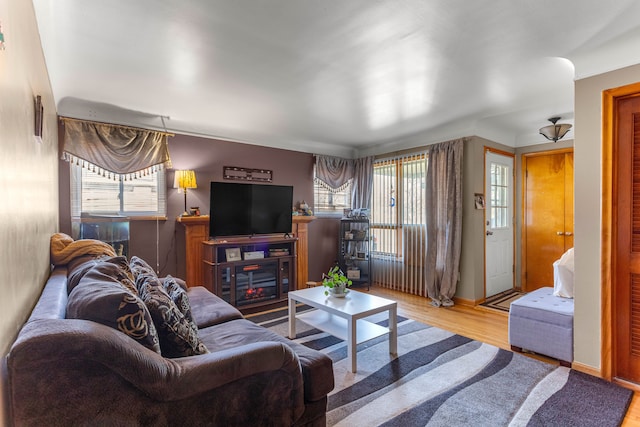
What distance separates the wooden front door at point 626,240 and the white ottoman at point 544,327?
0.29 meters

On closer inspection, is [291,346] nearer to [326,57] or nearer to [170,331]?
[170,331]

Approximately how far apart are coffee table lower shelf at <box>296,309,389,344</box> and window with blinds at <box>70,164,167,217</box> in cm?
228

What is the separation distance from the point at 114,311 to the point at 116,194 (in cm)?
299

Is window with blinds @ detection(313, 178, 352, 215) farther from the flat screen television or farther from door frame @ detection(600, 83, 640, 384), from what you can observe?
door frame @ detection(600, 83, 640, 384)

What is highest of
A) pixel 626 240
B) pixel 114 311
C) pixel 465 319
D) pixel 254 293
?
pixel 626 240

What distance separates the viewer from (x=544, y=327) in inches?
104

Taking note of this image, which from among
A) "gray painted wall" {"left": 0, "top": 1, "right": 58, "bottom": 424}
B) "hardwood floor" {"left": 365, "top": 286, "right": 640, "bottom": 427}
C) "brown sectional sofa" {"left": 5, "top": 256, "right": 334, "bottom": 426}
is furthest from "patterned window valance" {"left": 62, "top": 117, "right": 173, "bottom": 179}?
"hardwood floor" {"left": 365, "top": 286, "right": 640, "bottom": 427}

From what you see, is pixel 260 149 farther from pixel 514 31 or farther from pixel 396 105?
pixel 514 31

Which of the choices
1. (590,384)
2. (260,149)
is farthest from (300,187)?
(590,384)

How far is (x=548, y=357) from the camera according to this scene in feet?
A: 8.84

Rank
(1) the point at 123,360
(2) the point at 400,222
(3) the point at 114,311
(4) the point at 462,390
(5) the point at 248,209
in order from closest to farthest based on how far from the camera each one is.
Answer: (1) the point at 123,360 → (3) the point at 114,311 → (4) the point at 462,390 → (5) the point at 248,209 → (2) the point at 400,222

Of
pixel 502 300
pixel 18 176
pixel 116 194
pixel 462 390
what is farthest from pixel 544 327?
pixel 116 194

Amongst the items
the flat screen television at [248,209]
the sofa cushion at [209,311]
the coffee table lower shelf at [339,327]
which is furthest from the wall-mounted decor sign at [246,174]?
the coffee table lower shelf at [339,327]

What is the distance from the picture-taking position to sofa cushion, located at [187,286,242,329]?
2.29 metres
